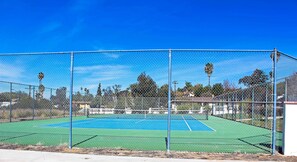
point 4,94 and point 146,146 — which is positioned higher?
point 4,94

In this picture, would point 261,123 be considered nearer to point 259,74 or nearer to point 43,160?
point 259,74

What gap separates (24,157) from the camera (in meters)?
8.92

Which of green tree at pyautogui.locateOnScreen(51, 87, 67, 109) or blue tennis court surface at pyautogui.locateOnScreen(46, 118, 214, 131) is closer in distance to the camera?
blue tennis court surface at pyautogui.locateOnScreen(46, 118, 214, 131)

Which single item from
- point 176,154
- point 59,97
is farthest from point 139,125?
point 176,154

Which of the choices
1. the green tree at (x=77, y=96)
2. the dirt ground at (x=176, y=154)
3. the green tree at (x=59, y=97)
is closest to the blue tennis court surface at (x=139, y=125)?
the green tree at (x=59, y=97)

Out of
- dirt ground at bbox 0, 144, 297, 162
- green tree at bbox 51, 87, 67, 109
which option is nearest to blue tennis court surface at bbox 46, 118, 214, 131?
green tree at bbox 51, 87, 67, 109

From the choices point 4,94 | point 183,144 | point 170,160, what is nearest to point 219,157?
point 170,160

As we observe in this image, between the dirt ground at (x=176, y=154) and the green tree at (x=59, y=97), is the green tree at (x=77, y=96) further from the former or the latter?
the dirt ground at (x=176, y=154)

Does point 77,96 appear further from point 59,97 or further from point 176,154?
point 176,154

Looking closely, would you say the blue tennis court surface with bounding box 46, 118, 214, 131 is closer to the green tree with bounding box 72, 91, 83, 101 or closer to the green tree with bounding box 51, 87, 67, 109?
the green tree with bounding box 51, 87, 67, 109

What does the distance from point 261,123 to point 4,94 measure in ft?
60.3

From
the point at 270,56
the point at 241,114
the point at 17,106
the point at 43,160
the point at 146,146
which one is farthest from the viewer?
the point at 241,114

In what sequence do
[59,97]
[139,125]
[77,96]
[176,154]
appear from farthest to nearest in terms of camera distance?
1. [77,96]
2. [59,97]
3. [139,125]
4. [176,154]

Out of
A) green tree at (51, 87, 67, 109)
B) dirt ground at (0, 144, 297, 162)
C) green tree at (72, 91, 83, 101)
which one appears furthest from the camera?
green tree at (72, 91, 83, 101)
